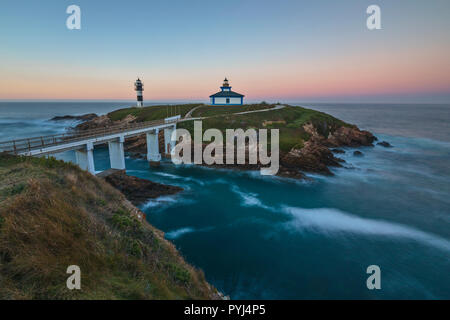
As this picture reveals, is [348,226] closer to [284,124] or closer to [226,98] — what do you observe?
[284,124]

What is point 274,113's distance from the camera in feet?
164

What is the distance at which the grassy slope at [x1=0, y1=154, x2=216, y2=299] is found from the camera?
5.00 metres

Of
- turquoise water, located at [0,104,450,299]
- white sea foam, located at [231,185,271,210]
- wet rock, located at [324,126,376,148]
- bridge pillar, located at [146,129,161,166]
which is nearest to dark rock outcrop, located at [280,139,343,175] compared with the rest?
turquoise water, located at [0,104,450,299]

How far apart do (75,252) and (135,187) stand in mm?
16451

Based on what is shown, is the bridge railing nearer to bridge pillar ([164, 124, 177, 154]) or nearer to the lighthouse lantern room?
bridge pillar ([164, 124, 177, 154])

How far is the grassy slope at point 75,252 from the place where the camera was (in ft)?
16.4

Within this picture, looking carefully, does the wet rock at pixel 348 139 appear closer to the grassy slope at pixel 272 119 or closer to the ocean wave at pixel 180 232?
the grassy slope at pixel 272 119

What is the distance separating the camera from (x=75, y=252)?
5801 millimetres

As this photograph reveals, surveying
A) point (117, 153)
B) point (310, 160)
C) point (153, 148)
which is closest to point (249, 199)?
point (310, 160)

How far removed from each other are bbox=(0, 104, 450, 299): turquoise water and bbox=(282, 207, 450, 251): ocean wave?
79mm
